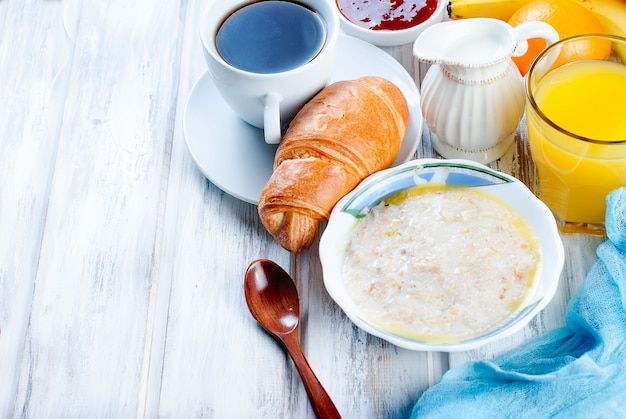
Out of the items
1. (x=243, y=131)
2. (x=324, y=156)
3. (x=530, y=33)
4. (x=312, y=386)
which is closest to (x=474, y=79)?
(x=530, y=33)

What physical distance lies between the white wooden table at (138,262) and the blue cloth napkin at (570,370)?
0.20 feet

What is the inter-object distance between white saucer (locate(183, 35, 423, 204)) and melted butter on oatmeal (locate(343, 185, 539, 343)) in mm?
160

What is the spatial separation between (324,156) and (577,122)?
462mm

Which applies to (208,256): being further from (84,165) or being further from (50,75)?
(50,75)

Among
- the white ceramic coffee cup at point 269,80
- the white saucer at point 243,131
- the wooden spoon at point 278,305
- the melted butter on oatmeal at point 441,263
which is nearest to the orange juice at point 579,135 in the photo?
the melted butter on oatmeal at point 441,263

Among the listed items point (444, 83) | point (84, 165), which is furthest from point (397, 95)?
point (84, 165)

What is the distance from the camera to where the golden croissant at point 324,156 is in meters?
1.43

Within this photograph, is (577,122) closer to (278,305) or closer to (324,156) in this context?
(324,156)

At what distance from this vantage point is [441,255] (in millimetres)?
1395

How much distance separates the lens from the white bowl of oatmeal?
1.31 m

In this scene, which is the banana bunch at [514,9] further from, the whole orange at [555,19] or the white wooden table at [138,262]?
the white wooden table at [138,262]

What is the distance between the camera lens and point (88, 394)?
141 cm

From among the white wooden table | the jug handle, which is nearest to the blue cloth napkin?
the white wooden table

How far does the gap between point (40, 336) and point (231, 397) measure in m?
0.39
